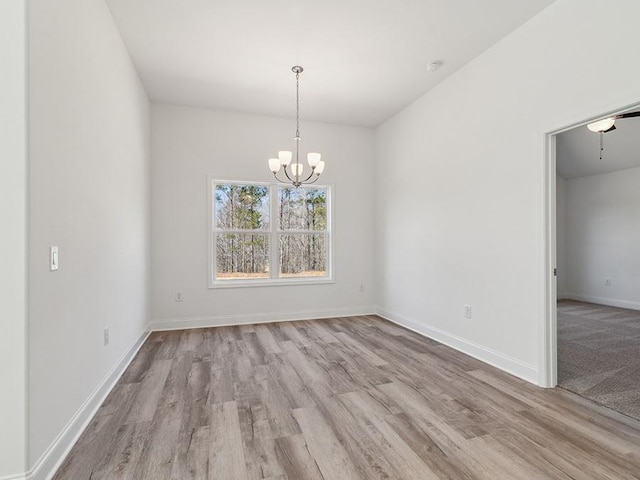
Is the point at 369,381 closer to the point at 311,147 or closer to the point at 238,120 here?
the point at 311,147

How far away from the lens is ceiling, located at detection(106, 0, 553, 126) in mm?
2525

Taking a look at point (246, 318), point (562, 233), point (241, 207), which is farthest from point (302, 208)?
point (562, 233)

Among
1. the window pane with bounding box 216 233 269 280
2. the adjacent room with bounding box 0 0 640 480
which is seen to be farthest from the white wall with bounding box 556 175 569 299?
the window pane with bounding box 216 233 269 280

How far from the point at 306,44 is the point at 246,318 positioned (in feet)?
11.3

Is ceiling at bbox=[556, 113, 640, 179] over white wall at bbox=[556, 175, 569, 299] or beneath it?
over

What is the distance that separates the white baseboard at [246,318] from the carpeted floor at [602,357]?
257 cm

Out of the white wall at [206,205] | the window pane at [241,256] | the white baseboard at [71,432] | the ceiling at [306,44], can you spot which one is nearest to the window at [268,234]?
the window pane at [241,256]

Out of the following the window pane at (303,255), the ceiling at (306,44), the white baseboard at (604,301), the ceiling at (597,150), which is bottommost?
the white baseboard at (604,301)

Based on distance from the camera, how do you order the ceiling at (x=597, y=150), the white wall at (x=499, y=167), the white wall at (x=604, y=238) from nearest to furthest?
the white wall at (x=499, y=167)
the ceiling at (x=597, y=150)
the white wall at (x=604, y=238)

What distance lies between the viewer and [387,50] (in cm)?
307

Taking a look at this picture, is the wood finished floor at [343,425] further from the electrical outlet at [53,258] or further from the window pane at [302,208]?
the window pane at [302,208]

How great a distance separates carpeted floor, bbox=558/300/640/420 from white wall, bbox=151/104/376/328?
262cm

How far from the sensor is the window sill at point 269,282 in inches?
178
